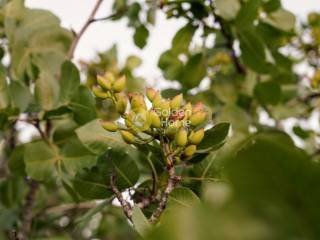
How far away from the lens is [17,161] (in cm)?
151

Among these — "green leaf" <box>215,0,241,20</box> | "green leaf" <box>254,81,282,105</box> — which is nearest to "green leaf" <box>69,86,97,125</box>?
"green leaf" <box>215,0,241,20</box>

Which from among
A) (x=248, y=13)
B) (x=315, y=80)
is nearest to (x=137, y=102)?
(x=248, y=13)

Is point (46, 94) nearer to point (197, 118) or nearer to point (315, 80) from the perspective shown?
point (197, 118)

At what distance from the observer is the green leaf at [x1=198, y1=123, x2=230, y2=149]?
3.38 ft

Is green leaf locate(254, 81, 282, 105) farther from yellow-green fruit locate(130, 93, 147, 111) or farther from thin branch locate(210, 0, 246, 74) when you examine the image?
yellow-green fruit locate(130, 93, 147, 111)

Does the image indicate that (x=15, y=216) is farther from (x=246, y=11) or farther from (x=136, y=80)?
(x=246, y=11)

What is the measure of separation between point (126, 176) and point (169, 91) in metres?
0.80

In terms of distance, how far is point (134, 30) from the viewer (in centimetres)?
195

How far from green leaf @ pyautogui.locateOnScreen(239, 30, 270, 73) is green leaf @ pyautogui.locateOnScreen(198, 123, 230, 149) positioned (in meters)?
0.72

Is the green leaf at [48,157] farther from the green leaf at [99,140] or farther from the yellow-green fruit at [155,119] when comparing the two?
the yellow-green fruit at [155,119]

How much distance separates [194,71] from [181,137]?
949mm

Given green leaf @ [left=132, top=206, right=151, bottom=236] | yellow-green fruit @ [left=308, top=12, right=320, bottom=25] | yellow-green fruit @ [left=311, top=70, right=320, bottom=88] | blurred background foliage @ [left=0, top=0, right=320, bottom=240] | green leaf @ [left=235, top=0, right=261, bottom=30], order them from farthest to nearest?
yellow-green fruit @ [left=308, top=12, right=320, bottom=25] < yellow-green fruit @ [left=311, top=70, right=320, bottom=88] < green leaf @ [left=235, top=0, right=261, bottom=30] < green leaf @ [left=132, top=206, right=151, bottom=236] < blurred background foliage @ [left=0, top=0, right=320, bottom=240]

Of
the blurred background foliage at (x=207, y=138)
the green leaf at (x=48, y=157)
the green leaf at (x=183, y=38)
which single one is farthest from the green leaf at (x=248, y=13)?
the green leaf at (x=48, y=157)

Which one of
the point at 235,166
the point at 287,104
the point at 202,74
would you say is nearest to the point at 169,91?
the point at 202,74
